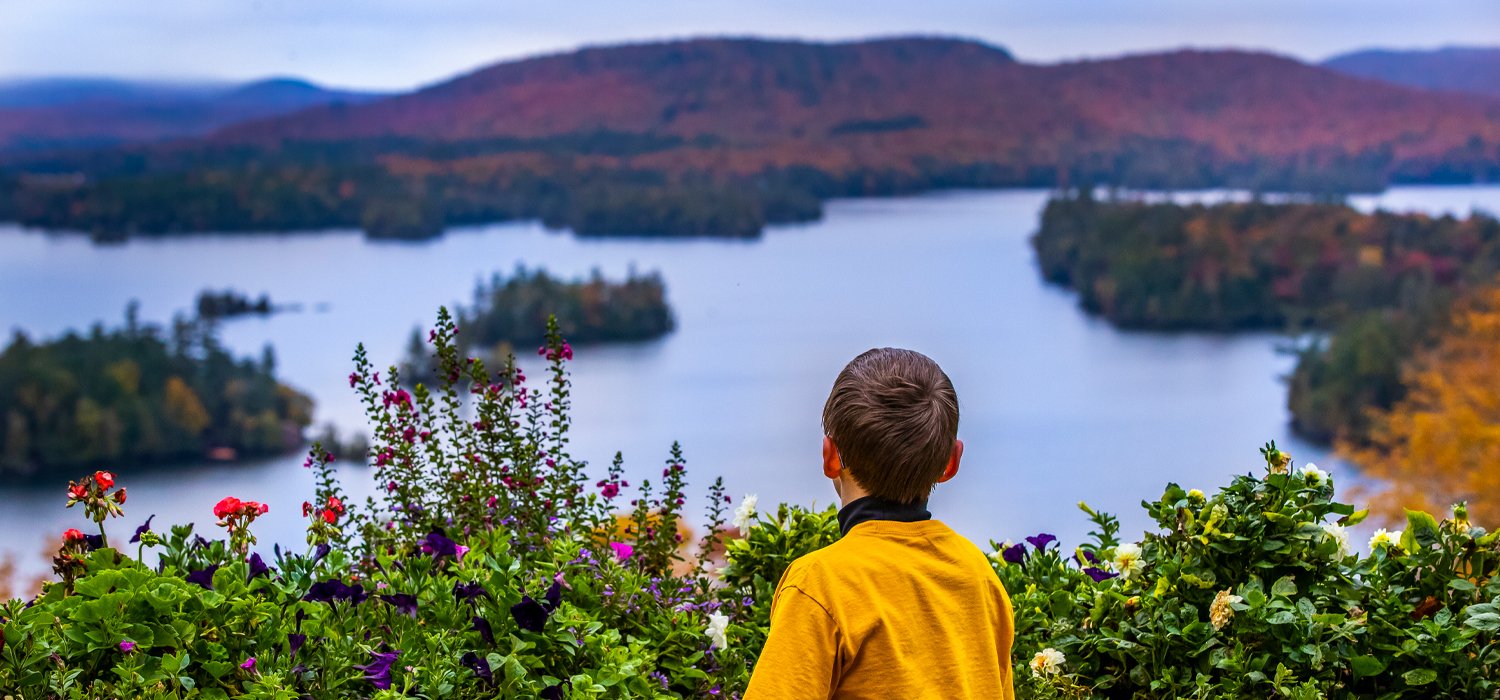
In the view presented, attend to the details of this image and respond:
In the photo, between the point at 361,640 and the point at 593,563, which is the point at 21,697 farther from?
the point at 593,563

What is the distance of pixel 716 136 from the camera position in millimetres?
43469

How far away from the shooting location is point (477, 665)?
207 centimetres

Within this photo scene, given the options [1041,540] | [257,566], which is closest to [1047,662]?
[1041,540]

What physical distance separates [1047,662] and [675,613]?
73 cm

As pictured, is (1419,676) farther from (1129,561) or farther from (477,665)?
(477,665)

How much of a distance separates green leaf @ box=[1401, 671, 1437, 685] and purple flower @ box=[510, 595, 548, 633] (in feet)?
5.02

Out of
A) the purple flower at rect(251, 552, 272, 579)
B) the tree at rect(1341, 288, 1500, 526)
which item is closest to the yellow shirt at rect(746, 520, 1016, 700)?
the purple flower at rect(251, 552, 272, 579)

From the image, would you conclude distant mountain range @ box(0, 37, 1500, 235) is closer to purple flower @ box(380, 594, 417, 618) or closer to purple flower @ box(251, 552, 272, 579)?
purple flower @ box(251, 552, 272, 579)

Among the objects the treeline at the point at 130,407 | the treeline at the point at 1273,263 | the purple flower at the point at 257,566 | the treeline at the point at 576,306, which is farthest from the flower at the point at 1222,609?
the treeline at the point at 1273,263

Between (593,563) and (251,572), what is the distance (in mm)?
692

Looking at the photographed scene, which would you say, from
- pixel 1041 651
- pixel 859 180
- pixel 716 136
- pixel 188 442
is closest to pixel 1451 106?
pixel 859 180

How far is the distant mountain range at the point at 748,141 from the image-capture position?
39875 mm

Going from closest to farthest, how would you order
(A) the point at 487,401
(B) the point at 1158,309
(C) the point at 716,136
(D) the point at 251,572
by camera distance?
1. (D) the point at 251,572
2. (A) the point at 487,401
3. (B) the point at 1158,309
4. (C) the point at 716,136

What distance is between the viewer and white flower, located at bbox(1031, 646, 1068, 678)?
2199 millimetres
